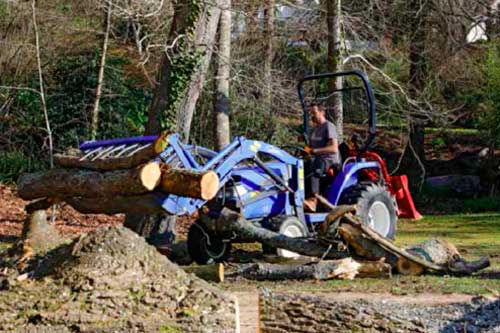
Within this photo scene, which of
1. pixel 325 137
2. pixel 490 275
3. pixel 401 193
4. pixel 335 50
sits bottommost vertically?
pixel 490 275

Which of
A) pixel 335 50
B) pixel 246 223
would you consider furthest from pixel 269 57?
pixel 246 223

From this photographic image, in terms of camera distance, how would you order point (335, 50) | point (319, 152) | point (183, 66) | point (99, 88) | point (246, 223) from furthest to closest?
point (99, 88), point (335, 50), point (183, 66), point (319, 152), point (246, 223)

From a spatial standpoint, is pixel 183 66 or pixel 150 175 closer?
pixel 150 175

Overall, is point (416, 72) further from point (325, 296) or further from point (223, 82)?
point (325, 296)

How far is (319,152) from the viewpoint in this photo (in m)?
15.4

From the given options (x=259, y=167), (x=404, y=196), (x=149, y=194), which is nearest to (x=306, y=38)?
(x=404, y=196)

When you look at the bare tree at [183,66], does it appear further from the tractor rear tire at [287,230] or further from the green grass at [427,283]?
the green grass at [427,283]

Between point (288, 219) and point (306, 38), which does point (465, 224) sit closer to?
point (306, 38)

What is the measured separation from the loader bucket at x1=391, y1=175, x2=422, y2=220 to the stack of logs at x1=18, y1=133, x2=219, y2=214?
588cm

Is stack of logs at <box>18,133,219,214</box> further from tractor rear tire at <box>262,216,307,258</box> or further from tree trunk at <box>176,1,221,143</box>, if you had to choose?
tree trunk at <box>176,1,221,143</box>

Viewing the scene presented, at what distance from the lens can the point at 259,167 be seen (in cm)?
1450

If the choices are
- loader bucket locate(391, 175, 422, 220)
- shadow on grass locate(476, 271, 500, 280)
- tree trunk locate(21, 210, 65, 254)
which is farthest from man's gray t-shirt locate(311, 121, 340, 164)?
tree trunk locate(21, 210, 65, 254)

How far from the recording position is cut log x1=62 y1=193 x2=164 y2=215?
42.1 ft

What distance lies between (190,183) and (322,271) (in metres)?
1.88
